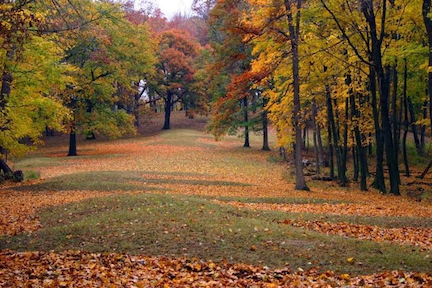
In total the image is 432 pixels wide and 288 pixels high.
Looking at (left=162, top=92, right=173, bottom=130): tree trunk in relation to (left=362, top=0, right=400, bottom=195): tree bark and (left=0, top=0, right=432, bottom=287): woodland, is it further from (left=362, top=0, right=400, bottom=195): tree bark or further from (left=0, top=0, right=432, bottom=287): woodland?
(left=362, top=0, right=400, bottom=195): tree bark

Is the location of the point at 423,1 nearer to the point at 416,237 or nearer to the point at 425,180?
the point at 416,237

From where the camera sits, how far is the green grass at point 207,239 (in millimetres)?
8181

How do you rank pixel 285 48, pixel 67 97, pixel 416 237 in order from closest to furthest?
pixel 416 237
pixel 285 48
pixel 67 97

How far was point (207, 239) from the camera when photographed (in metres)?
9.41

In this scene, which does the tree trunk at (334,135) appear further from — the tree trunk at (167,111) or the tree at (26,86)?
the tree trunk at (167,111)

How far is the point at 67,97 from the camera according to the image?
34.6m

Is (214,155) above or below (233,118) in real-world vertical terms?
below

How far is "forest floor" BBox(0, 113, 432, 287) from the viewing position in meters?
7.47

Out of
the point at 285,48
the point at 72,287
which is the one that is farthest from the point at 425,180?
the point at 72,287

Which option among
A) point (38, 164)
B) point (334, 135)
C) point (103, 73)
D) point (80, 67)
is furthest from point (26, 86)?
point (103, 73)

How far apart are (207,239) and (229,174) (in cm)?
1811

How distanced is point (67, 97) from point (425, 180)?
2560 cm

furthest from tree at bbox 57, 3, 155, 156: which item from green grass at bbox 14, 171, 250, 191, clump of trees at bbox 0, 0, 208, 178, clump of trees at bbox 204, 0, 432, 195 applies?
clump of trees at bbox 204, 0, 432, 195

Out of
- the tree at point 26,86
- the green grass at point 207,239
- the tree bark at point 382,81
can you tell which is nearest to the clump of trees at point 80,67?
the tree at point 26,86
